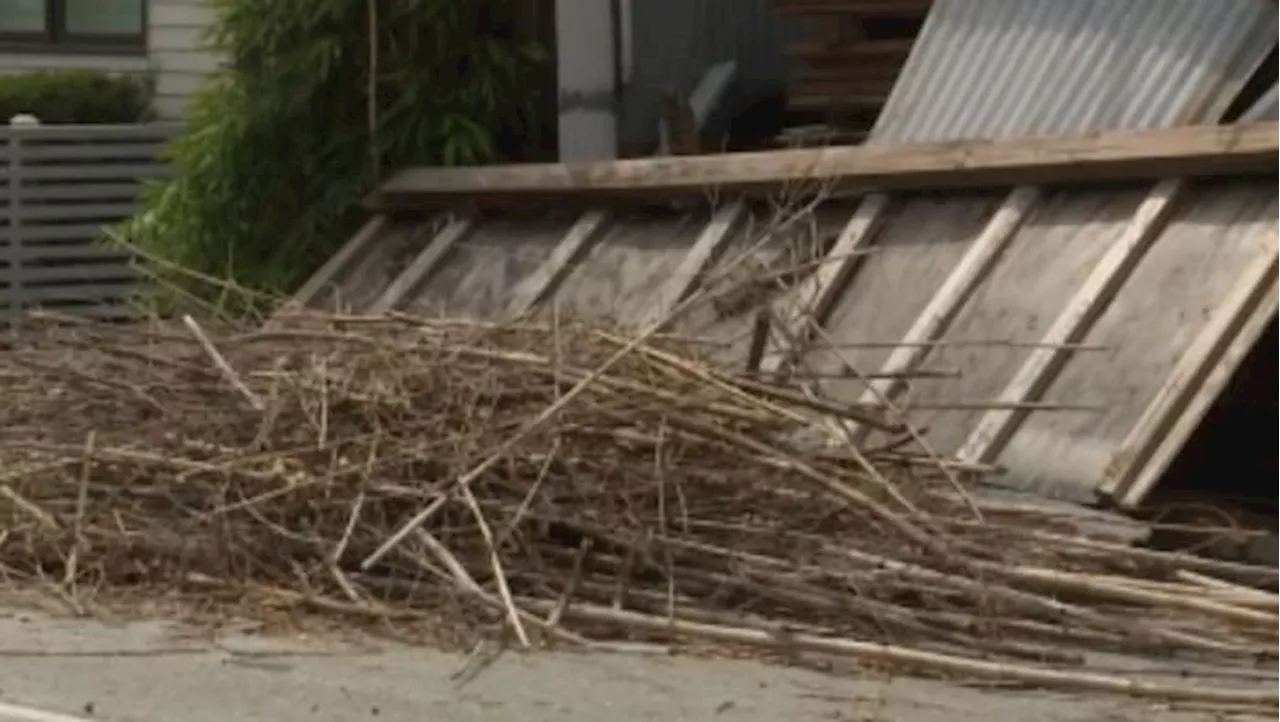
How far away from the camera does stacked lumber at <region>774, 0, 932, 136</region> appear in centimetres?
1591

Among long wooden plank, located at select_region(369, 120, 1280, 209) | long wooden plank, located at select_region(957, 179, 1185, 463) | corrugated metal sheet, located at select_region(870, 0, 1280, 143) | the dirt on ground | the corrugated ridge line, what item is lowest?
the dirt on ground

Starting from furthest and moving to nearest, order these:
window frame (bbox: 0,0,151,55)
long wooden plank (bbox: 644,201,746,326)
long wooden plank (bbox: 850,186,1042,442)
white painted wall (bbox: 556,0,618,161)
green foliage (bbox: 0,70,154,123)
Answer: window frame (bbox: 0,0,151,55)
green foliage (bbox: 0,70,154,123)
white painted wall (bbox: 556,0,618,161)
long wooden plank (bbox: 644,201,746,326)
long wooden plank (bbox: 850,186,1042,442)

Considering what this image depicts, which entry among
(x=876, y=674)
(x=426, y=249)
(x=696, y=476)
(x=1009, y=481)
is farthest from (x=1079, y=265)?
(x=426, y=249)

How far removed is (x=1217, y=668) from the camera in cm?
916

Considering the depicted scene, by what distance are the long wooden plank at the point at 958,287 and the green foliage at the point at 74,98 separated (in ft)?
43.0

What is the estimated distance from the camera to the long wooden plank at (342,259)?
16.0 metres

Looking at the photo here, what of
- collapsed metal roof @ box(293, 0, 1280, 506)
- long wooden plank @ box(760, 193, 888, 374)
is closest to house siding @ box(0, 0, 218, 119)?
collapsed metal roof @ box(293, 0, 1280, 506)

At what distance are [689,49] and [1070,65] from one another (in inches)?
155

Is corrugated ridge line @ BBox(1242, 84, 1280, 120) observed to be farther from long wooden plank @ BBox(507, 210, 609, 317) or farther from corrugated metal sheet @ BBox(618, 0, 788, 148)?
corrugated metal sheet @ BBox(618, 0, 788, 148)

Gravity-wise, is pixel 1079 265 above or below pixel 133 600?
above

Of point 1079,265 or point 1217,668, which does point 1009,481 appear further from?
point 1217,668

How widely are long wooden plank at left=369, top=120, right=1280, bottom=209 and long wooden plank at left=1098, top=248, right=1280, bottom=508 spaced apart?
61 cm

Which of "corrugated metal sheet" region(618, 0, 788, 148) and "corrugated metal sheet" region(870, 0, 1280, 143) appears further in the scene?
"corrugated metal sheet" region(618, 0, 788, 148)

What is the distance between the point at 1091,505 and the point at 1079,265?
1.36m
